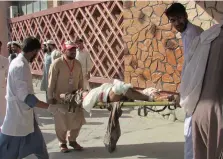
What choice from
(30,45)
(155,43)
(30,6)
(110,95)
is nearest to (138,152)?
(110,95)

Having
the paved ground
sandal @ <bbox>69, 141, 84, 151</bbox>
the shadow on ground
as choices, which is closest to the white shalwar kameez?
the paved ground

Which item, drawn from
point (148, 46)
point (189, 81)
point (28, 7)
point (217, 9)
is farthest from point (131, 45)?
point (28, 7)

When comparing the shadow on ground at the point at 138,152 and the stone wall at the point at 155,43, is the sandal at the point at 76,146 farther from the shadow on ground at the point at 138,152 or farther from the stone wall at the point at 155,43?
the stone wall at the point at 155,43

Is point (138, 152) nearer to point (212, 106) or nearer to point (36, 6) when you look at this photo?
point (212, 106)

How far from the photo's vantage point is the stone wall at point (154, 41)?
231 inches

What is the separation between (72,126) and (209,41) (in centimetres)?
245

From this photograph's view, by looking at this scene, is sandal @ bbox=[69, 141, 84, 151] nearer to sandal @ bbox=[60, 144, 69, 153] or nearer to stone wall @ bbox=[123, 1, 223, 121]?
sandal @ bbox=[60, 144, 69, 153]

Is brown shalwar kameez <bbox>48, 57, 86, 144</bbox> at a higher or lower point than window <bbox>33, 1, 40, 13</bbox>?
lower

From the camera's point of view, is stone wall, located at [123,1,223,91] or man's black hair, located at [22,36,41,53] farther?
stone wall, located at [123,1,223,91]

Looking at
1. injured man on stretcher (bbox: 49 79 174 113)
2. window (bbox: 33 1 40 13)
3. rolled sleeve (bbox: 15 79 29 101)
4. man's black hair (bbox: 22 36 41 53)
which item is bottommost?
injured man on stretcher (bbox: 49 79 174 113)

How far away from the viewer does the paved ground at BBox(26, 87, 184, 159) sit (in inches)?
181

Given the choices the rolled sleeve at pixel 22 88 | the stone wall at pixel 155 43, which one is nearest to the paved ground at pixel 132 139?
the stone wall at pixel 155 43

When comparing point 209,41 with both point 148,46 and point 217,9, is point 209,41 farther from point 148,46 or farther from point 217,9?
point 148,46

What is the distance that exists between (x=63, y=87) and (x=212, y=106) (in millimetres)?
2298
